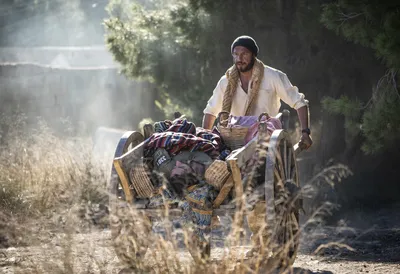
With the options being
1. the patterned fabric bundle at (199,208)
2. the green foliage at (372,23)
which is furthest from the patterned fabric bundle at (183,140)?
the green foliage at (372,23)

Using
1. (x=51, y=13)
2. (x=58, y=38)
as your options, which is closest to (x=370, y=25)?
(x=51, y=13)

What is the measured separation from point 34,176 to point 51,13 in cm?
2140

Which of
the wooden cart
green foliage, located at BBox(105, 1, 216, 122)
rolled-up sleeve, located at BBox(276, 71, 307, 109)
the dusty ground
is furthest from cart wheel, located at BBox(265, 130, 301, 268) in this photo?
green foliage, located at BBox(105, 1, 216, 122)

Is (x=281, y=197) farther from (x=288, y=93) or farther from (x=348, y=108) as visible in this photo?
(x=348, y=108)

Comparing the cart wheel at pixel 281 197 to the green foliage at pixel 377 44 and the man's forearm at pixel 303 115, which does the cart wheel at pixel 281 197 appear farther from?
the green foliage at pixel 377 44

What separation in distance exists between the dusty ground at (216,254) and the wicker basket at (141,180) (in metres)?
0.49

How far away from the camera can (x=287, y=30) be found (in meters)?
12.2

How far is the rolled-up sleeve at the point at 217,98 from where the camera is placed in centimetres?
726

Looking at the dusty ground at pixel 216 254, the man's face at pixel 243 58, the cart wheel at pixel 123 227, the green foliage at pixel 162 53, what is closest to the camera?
the dusty ground at pixel 216 254

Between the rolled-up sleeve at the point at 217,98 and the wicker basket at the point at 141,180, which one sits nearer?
the wicker basket at the point at 141,180

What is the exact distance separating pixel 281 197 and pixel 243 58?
6.00 feet

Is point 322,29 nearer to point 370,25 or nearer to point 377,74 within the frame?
point 377,74

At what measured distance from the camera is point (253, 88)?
22.9 feet

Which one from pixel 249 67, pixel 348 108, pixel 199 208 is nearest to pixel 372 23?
pixel 348 108
